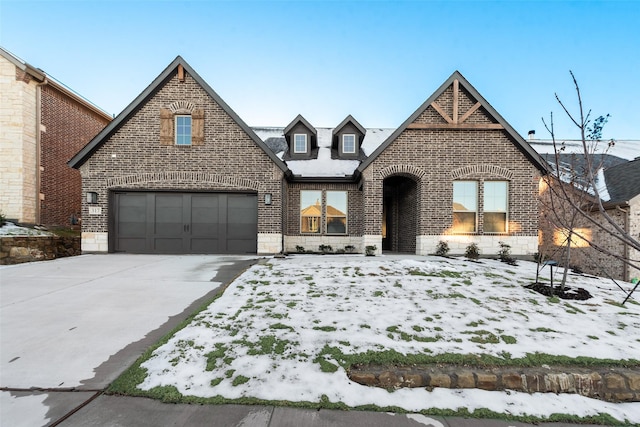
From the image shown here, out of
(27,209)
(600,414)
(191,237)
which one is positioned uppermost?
(27,209)

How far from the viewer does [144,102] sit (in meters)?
11.1

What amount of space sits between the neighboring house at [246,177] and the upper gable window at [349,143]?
294 centimetres

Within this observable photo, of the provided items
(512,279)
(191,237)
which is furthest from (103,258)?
(512,279)

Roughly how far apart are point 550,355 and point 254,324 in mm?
4201

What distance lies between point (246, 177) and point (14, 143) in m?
9.64

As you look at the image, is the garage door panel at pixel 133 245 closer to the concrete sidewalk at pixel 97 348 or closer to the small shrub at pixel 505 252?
the concrete sidewalk at pixel 97 348

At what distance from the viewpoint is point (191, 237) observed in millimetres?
11273

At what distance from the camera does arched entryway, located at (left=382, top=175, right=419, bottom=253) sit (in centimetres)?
1220

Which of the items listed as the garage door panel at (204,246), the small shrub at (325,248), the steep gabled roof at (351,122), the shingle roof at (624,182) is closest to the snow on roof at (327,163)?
the steep gabled roof at (351,122)

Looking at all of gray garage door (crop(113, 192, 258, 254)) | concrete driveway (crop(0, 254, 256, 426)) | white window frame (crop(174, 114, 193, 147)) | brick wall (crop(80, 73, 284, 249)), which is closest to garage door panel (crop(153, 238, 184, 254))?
gray garage door (crop(113, 192, 258, 254))

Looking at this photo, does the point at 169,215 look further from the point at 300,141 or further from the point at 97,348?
the point at 97,348

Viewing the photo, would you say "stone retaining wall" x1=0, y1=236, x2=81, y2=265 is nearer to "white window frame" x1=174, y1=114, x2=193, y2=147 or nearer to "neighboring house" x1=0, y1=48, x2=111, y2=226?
"neighboring house" x1=0, y1=48, x2=111, y2=226

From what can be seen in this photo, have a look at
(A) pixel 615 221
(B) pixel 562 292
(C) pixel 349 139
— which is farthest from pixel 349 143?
(A) pixel 615 221

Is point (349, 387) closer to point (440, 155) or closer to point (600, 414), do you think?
point (600, 414)
